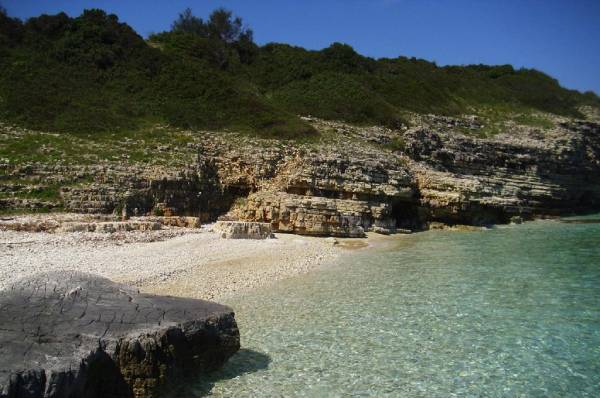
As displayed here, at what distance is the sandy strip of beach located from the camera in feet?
45.4

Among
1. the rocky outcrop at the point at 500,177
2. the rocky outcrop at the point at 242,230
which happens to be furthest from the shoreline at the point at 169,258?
the rocky outcrop at the point at 500,177

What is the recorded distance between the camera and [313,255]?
20.5 metres

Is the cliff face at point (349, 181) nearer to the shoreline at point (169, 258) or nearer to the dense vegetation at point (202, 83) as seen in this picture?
the shoreline at point (169, 258)

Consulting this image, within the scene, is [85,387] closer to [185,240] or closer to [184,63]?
[185,240]

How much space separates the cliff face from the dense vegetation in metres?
5.82

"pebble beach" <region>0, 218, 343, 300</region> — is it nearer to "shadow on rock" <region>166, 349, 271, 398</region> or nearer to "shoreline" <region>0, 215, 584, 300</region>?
"shoreline" <region>0, 215, 584, 300</region>

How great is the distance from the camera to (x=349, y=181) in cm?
3047

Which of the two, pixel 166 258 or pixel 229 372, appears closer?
pixel 229 372

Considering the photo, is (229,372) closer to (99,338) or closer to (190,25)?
(99,338)

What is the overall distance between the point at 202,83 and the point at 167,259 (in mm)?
32559

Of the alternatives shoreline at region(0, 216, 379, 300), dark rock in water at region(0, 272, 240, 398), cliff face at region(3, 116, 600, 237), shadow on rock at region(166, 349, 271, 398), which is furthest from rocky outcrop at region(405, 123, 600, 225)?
dark rock in water at region(0, 272, 240, 398)

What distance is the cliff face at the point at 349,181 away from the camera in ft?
85.7

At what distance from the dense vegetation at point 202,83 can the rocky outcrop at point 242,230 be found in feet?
51.4

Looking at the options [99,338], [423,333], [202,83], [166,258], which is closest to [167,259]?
[166,258]
